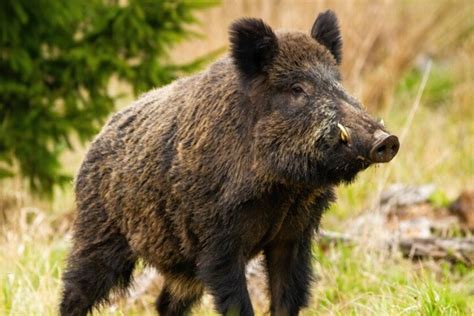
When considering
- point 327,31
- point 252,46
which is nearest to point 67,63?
point 327,31

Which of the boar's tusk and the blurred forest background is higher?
the boar's tusk

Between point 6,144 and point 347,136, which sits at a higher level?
point 347,136

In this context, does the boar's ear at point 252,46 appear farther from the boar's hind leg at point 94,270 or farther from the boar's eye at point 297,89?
the boar's hind leg at point 94,270

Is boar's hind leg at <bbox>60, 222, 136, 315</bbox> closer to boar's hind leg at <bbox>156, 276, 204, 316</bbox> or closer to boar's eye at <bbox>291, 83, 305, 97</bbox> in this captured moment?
boar's hind leg at <bbox>156, 276, 204, 316</bbox>

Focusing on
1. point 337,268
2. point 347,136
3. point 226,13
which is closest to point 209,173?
point 347,136

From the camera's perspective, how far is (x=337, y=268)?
7.34 meters

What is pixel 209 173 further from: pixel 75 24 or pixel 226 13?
pixel 226 13

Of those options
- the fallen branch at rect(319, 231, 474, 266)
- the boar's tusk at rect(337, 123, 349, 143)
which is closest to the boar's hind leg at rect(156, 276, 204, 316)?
the boar's tusk at rect(337, 123, 349, 143)

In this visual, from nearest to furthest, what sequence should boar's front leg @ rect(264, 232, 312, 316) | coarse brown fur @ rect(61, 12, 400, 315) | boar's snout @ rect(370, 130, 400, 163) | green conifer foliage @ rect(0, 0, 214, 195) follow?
boar's snout @ rect(370, 130, 400, 163) → coarse brown fur @ rect(61, 12, 400, 315) → boar's front leg @ rect(264, 232, 312, 316) → green conifer foliage @ rect(0, 0, 214, 195)

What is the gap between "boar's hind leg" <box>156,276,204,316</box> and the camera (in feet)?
18.7

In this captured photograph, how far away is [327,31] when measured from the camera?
545 cm

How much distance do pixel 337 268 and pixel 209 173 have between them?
2.41 metres

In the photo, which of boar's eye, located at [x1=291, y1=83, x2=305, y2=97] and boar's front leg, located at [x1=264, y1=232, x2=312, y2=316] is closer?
boar's eye, located at [x1=291, y1=83, x2=305, y2=97]

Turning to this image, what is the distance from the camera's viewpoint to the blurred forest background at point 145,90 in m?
6.68
